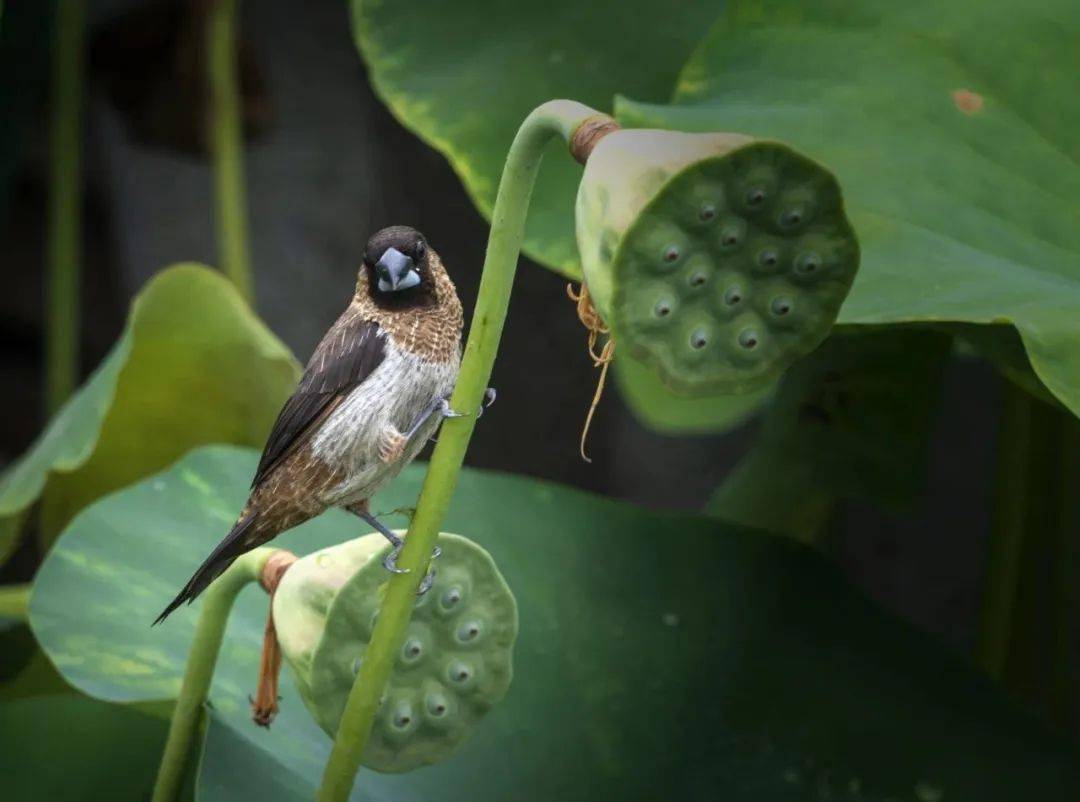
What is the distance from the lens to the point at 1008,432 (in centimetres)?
100

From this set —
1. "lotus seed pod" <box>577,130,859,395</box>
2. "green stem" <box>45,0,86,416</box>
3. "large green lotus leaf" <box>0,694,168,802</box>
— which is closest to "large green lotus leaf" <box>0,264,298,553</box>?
"large green lotus leaf" <box>0,694,168,802</box>

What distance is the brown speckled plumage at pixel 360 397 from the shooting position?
0.46 metres

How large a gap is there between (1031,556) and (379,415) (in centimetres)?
75

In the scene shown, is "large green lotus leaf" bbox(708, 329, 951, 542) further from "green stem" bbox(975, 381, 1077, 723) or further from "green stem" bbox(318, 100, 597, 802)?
"green stem" bbox(318, 100, 597, 802)

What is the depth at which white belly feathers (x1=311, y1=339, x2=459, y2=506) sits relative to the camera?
455 millimetres

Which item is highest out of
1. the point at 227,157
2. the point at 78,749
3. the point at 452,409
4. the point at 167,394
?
the point at 452,409

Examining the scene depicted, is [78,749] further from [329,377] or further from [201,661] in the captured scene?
[329,377]

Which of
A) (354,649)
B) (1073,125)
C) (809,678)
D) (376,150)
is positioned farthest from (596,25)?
(376,150)

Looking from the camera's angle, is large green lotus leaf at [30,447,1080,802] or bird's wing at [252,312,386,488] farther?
large green lotus leaf at [30,447,1080,802]

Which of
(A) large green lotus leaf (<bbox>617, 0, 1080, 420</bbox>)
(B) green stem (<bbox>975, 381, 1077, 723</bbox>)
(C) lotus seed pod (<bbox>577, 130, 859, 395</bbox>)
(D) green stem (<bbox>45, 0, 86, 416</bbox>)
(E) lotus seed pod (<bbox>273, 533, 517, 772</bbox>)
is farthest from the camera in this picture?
(D) green stem (<bbox>45, 0, 86, 416</bbox>)

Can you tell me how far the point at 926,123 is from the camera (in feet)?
2.38

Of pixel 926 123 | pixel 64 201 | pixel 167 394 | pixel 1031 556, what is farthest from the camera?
pixel 64 201

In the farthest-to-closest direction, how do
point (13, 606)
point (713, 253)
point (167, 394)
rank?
point (167, 394) → point (13, 606) → point (713, 253)

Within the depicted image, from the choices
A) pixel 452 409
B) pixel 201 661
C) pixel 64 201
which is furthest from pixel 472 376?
pixel 64 201
